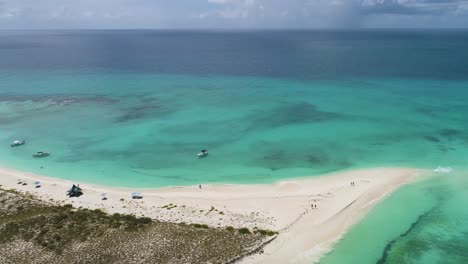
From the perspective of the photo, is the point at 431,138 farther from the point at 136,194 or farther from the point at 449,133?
the point at 136,194

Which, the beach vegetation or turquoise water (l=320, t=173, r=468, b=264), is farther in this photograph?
turquoise water (l=320, t=173, r=468, b=264)

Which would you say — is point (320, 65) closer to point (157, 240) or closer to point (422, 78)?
point (422, 78)

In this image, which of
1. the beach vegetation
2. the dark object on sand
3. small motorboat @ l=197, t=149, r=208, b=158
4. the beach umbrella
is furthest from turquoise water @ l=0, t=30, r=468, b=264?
the beach vegetation

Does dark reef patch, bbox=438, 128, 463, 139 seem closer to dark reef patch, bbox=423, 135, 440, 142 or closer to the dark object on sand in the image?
dark reef patch, bbox=423, 135, 440, 142

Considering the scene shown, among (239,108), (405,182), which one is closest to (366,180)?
(405,182)

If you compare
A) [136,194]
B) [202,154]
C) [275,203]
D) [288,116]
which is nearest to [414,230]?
[275,203]

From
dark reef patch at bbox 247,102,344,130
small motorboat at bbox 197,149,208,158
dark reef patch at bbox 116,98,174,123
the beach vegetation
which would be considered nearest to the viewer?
the beach vegetation
